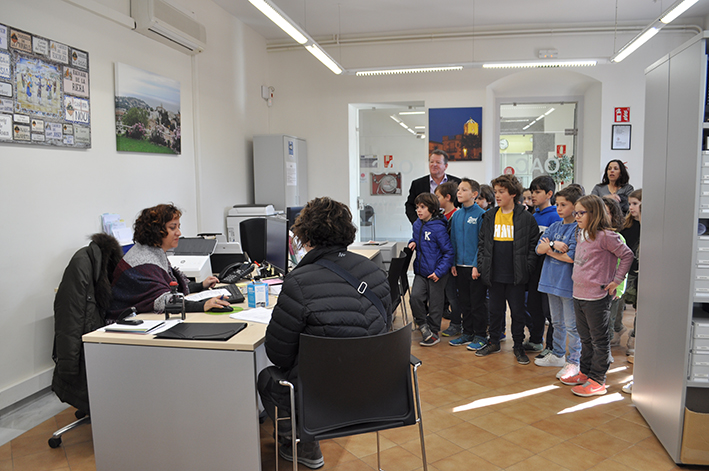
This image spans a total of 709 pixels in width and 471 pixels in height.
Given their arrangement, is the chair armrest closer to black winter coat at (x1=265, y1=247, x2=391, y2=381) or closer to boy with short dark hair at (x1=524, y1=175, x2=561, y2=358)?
black winter coat at (x1=265, y1=247, x2=391, y2=381)

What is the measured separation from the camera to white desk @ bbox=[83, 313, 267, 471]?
218cm

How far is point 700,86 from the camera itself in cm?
229

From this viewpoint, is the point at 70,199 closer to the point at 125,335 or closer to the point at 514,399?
the point at 125,335

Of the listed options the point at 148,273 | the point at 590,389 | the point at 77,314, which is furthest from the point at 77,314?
the point at 590,389

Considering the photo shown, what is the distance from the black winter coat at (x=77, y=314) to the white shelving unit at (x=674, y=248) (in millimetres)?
3084

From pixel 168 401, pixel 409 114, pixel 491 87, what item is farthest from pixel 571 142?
pixel 168 401

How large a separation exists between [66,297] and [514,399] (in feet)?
9.34

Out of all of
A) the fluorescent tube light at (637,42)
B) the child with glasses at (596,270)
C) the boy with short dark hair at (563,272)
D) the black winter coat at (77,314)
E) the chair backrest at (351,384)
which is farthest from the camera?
the fluorescent tube light at (637,42)

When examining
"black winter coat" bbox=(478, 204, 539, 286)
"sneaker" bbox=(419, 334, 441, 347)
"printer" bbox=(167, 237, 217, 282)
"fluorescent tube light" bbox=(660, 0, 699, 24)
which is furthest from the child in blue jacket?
"fluorescent tube light" bbox=(660, 0, 699, 24)

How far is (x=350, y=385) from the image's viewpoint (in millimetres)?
1956

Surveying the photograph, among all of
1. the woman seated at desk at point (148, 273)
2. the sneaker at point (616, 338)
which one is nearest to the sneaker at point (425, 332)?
the sneaker at point (616, 338)

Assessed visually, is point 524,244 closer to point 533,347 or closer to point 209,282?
point 533,347

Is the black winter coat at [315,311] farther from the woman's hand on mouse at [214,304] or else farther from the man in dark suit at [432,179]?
the man in dark suit at [432,179]

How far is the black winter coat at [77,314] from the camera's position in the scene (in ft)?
8.70
